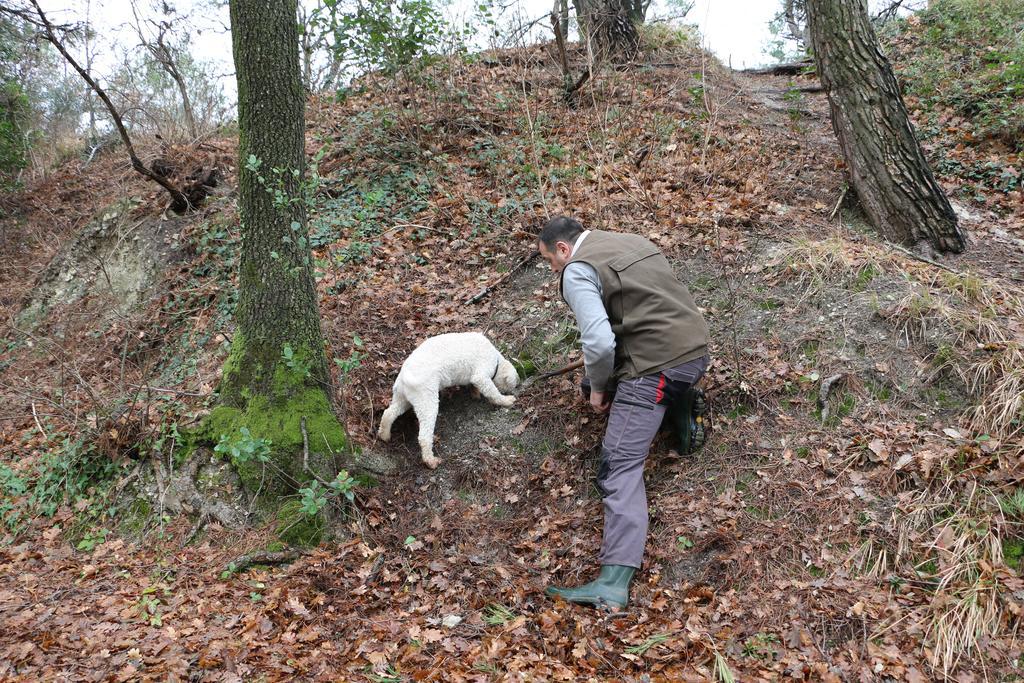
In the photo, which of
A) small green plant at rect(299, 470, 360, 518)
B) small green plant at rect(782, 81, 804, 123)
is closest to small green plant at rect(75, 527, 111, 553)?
small green plant at rect(299, 470, 360, 518)

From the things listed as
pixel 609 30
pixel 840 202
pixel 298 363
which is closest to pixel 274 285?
pixel 298 363

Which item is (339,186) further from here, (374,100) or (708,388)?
(708,388)

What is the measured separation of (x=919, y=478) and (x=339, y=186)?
8.25 meters

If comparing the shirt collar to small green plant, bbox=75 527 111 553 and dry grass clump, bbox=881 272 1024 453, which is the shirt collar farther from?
small green plant, bbox=75 527 111 553

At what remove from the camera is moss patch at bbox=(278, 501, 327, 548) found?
16.6 ft

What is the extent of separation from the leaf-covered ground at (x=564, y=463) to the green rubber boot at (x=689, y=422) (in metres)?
0.12

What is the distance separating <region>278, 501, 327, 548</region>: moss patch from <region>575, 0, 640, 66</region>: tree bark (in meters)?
8.75

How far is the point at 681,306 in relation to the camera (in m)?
4.66

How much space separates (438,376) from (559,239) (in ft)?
5.33

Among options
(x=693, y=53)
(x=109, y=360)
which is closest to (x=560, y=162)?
(x=693, y=53)

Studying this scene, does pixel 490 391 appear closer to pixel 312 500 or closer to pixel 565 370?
pixel 565 370

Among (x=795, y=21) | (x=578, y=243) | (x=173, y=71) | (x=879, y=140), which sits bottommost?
(x=578, y=243)

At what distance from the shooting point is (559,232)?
4.88 m

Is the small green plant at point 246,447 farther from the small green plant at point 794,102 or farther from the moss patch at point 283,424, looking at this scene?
the small green plant at point 794,102
